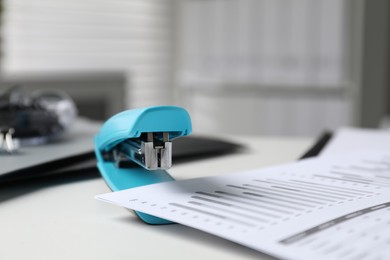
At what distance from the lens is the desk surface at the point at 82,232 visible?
1.07 ft

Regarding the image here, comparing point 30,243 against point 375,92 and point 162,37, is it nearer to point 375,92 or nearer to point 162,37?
point 375,92

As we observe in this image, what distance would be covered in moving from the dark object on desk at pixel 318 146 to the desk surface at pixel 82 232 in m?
0.25

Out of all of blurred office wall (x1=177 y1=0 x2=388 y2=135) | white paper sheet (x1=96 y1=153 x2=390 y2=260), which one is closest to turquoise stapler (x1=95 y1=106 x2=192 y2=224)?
white paper sheet (x1=96 y1=153 x2=390 y2=260)

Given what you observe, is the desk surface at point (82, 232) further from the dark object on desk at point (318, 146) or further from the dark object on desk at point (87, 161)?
the dark object on desk at point (318, 146)

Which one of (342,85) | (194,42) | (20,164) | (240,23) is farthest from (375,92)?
(20,164)

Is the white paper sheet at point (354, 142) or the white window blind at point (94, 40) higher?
the white window blind at point (94, 40)

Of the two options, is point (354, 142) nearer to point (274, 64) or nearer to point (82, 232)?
point (82, 232)

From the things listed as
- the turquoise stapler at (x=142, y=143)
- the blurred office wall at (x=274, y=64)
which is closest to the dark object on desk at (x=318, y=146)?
the turquoise stapler at (x=142, y=143)

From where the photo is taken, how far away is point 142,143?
0.42 meters

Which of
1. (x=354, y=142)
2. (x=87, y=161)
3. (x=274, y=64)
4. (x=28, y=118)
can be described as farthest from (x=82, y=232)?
(x=274, y=64)

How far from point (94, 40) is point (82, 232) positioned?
2.05 m

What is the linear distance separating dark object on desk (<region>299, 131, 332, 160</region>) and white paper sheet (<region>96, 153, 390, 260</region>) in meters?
0.10

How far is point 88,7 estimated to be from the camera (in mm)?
2285

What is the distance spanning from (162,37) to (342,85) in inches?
34.7
